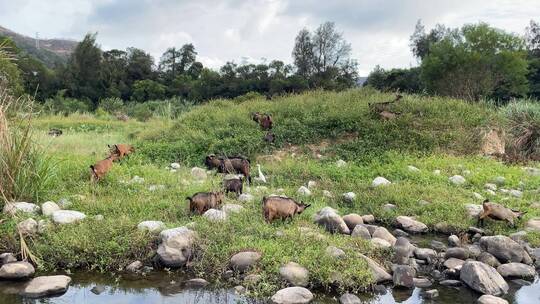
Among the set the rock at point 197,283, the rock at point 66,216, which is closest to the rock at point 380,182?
the rock at point 197,283

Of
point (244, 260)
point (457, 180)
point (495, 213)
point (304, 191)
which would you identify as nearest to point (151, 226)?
point (244, 260)

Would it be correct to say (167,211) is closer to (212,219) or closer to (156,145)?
(212,219)

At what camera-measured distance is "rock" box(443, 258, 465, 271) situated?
5.43 m

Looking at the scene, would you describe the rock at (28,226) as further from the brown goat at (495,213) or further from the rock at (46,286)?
the brown goat at (495,213)

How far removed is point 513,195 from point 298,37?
3887 centimetres

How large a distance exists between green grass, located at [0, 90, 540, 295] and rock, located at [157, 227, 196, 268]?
0.46 feet

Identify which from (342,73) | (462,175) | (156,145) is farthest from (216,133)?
(342,73)

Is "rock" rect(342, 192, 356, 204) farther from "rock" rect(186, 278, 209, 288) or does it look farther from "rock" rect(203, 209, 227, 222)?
"rock" rect(186, 278, 209, 288)

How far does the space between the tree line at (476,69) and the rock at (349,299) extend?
110ft

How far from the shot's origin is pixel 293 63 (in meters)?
44.5

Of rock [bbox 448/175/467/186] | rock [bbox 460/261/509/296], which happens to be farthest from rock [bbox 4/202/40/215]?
rock [bbox 448/175/467/186]

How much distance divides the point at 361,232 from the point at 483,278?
157 cm

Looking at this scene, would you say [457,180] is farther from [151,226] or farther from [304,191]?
[151,226]

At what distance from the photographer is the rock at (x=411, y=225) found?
22.5 feet
